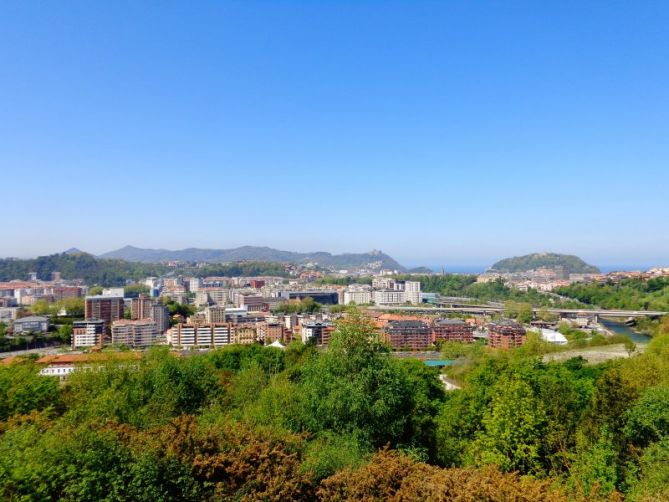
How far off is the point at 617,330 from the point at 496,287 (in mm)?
26809

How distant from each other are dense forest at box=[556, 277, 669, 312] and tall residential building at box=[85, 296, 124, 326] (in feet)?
146

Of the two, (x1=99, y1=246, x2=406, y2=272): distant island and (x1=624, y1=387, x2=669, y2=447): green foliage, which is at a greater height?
(x1=99, y1=246, x2=406, y2=272): distant island

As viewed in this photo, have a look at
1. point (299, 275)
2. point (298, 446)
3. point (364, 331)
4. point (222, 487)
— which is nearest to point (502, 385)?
point (364, 331)

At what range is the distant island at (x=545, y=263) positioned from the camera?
10554cm

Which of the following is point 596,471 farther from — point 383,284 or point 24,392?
point 383,284

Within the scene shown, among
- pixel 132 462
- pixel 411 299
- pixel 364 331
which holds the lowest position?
pixel 411 299

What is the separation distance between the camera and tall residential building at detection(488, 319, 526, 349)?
2790cm

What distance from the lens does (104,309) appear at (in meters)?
36.7

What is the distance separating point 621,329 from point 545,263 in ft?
280

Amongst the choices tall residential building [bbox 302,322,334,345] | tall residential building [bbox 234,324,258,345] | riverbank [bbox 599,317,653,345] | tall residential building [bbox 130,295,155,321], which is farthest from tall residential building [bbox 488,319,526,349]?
tall residential building [bbox 130,295,155,321]

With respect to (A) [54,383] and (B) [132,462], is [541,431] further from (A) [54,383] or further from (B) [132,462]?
(A) [54,383]

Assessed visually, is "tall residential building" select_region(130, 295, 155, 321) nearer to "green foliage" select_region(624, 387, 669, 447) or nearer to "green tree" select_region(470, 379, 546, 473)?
"green tree" select_region(470, 379, 546, 473)

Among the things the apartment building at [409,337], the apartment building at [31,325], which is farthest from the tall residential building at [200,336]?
the apartment building at [409,337]

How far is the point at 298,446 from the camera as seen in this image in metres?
4.86
